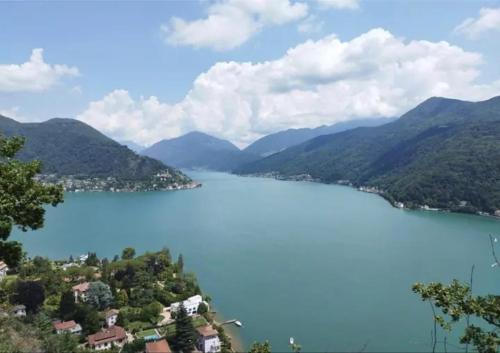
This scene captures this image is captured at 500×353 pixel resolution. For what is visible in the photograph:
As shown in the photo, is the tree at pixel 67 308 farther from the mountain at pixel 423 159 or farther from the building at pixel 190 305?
the mountain at pixel 423 159

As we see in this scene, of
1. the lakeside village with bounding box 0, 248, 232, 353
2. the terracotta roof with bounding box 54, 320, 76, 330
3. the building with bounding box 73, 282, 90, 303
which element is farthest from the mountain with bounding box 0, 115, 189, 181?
the terracotta roof with bounding box 54, 320, 76, 330

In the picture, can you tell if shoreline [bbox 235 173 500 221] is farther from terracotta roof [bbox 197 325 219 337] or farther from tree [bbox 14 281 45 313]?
tree [bbox 14 281 45 313]

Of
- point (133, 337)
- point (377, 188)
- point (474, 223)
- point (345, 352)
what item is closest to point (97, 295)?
point (133, 337)

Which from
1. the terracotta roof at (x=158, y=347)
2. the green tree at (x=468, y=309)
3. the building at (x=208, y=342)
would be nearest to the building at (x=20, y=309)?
the terracotta roof at (x=158, y=347)

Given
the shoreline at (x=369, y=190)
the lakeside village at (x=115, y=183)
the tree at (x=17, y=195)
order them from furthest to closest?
the lakeside village at (x=115, y=183), the shoreline at (x=369, y=190), the tree at (x=17, y=195)

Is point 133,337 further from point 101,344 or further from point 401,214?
point 401,214

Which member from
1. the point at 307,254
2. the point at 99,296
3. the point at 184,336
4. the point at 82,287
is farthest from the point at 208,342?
the point at 307,254
